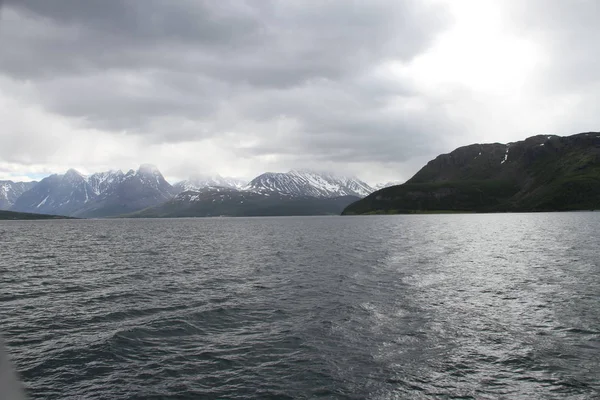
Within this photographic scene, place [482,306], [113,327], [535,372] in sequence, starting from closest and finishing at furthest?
[535,372], [113,327], [482,306]

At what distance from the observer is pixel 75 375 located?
23.2 meters

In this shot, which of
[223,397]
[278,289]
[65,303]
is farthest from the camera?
[278,289]

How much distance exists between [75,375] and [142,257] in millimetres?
63221

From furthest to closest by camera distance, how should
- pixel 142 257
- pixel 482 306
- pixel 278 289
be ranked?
1. pixel 142 257
2. pixel 278 289
3. pixel 482 306

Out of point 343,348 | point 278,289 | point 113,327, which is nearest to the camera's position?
point 343,348

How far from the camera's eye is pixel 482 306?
37594 millimetres

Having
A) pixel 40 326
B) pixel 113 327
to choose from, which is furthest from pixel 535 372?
pixel 40 326

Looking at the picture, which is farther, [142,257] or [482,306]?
[142,257]

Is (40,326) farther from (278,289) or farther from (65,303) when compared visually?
(278,289)

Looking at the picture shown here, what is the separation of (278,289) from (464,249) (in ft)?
190

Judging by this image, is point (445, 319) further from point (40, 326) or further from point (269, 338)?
point (40, 326)

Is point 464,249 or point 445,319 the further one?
point 464,249

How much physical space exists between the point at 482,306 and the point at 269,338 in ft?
73.5

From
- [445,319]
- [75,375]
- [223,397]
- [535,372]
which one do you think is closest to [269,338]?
[223,397]
